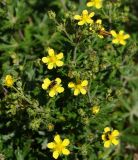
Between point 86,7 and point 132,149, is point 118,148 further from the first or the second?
point 86,7

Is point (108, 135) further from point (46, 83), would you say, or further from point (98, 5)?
point (98, 5)

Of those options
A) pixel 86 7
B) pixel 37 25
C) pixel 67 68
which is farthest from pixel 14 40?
pixel 67 68

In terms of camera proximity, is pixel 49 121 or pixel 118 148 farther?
pixel 118 148

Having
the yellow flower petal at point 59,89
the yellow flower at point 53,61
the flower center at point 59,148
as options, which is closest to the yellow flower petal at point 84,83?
the yellow flower petal at point 59,89

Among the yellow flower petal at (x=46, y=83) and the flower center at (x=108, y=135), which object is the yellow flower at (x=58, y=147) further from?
the yellow flower petal at (x=46, y=83)

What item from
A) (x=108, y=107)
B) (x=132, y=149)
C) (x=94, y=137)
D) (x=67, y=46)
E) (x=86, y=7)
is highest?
(x=86, y=7)

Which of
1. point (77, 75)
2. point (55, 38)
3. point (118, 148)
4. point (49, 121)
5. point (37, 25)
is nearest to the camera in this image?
point (77, 75)

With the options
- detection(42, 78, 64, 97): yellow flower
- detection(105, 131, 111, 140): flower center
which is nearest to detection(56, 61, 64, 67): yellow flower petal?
detection(42, 78, 64, 97): yellow flower

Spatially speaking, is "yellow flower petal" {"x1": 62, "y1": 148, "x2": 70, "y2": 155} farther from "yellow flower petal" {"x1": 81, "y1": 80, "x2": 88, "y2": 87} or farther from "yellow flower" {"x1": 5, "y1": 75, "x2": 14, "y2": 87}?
"yellow flower" {"x1": 5, "y1": 75, "x2": 14, "y2": 87}

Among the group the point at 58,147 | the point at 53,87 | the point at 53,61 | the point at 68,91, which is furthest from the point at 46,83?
the point at 58,147
